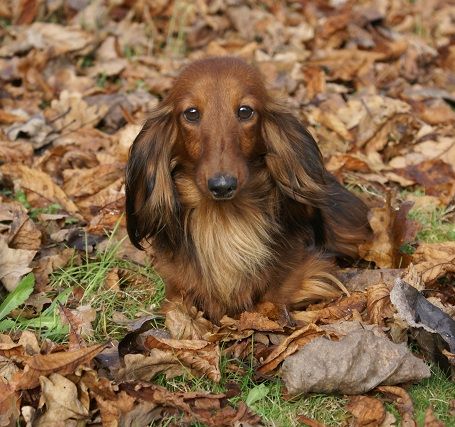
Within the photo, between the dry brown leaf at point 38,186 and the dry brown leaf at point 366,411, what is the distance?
2002 mm

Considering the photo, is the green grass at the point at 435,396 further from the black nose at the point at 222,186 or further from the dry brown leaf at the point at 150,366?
the black nose at the point at 222,186

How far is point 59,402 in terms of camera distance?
8.82 ft

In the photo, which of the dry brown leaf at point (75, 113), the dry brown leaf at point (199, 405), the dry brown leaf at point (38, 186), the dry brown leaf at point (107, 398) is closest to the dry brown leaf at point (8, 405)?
the dry brown leaf at point (107, 398)

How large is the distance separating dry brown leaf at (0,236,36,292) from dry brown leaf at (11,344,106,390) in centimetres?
73

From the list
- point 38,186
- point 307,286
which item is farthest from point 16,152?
point 307,286

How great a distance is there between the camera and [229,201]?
3.28m

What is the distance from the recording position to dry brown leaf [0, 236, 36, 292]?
3504mm

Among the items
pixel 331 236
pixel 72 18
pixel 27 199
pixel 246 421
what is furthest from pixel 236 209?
pixel 72 18

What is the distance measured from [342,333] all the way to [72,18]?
4.24 m

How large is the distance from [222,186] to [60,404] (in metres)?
0.96

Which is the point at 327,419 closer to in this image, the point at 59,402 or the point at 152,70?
the point at 59,402

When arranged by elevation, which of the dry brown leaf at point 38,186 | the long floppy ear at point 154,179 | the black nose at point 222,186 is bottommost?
the dry brown leaf at point 38,186

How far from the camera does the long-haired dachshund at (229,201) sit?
10.3 feet

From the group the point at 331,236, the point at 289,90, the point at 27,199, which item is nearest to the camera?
the point at 331,236
